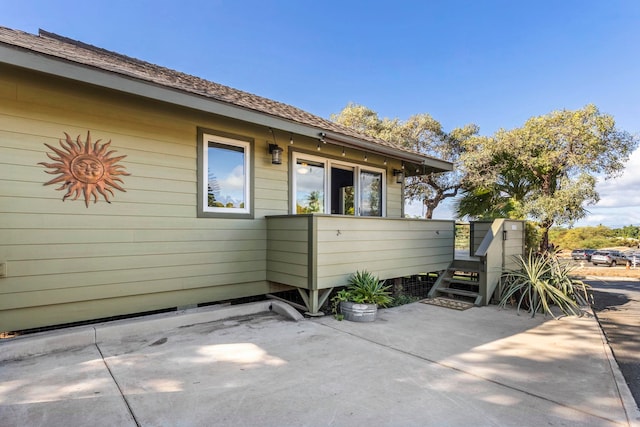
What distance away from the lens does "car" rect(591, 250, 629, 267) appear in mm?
21016

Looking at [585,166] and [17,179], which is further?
[585,166]

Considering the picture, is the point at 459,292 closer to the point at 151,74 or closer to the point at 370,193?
the point at 370,193

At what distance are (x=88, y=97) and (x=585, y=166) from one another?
12.9 m

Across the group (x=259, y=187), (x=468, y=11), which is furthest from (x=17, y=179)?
(x=468, y=11)

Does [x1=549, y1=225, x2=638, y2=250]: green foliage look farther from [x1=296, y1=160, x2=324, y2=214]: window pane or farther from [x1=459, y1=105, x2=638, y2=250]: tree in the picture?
[x1=296, y1=160, x2=324, y2=214]: window pane

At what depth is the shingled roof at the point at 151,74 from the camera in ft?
11.1

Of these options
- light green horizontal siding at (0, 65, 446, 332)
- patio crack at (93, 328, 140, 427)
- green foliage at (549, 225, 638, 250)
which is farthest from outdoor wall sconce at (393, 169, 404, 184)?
green foliage at (549, 225, 638, 250)

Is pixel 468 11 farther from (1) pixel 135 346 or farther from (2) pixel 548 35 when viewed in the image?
(1) pixel 135 346

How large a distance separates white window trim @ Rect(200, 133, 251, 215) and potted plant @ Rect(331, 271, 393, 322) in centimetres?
192

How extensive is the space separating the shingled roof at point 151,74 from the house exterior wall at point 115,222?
349mm

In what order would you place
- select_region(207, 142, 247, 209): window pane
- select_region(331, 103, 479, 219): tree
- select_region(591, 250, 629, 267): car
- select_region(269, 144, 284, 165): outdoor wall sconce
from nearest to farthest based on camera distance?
1. select_region(207, 142, 247, 209): window pane
2. select_region(269, 144, 284, 165): outdoor wall sconce
3. select_region(331, 103, 479, 219): tree
4. select_region(591, 250, 629, 267): car

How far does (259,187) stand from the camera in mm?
5191

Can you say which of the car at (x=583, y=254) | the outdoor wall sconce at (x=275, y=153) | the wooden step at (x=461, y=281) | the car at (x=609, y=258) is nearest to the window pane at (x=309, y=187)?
the outdoor wall sconce at (x=275, y=153)

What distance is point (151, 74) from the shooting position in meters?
4.50
